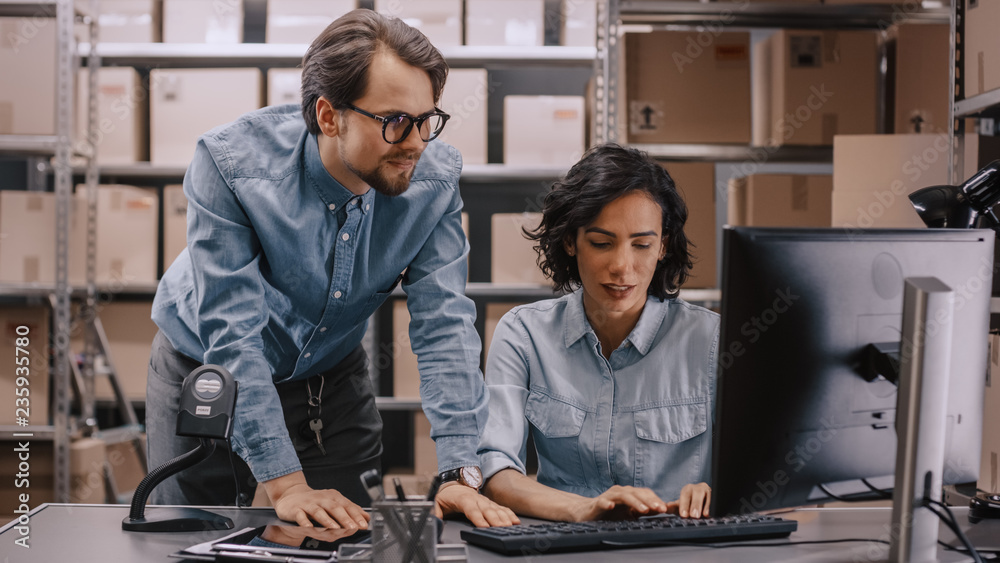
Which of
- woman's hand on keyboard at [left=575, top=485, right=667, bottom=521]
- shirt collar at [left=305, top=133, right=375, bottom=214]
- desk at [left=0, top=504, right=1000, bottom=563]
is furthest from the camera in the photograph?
shirt collar at [left=305, top=133, right=375, bottom=214]

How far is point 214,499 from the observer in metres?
1.42

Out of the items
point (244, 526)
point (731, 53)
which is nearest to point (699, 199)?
point (731, 53)

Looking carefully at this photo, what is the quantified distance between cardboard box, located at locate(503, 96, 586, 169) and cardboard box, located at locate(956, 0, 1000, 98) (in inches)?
44.3

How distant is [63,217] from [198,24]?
0.80 metres

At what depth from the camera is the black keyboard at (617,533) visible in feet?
2.86

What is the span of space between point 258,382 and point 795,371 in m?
0.73

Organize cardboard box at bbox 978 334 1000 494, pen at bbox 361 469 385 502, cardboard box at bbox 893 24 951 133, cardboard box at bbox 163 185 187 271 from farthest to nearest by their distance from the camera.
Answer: cardboard box at bbox 163 185 187 271 < cardboard box at bbox 893 24 951 133 < cardboard box at bbox 978 334 1000 494 < pen at bbox 361 469 385 502

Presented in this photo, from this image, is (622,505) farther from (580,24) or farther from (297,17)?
(297,17)

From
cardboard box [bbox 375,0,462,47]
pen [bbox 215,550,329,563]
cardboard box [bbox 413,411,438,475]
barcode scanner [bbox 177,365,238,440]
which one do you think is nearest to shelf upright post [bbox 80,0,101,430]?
cardboard box [bbox 375,0,462,47]

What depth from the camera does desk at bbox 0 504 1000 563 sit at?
85 centimetres

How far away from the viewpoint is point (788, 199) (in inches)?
92.6

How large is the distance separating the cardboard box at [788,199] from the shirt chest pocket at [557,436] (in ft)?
4.18

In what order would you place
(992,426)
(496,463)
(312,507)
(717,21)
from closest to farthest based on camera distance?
(312,507) → (496,463) → (992,426) → (717,21)

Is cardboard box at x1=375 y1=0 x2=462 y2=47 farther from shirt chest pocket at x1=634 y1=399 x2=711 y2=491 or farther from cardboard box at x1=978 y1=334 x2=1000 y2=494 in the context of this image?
cardboard box at x1=978 y1=334 x2=1000 y2=494
